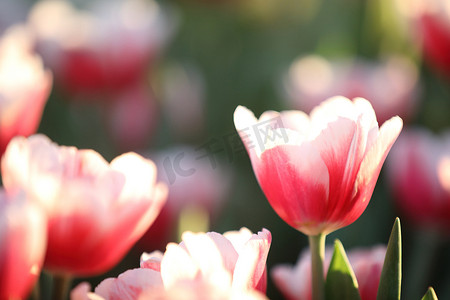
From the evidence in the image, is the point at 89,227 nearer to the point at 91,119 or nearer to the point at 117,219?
the point at 117,219

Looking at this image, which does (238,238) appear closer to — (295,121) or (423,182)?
(295,121)

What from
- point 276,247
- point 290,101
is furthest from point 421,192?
point 290,101

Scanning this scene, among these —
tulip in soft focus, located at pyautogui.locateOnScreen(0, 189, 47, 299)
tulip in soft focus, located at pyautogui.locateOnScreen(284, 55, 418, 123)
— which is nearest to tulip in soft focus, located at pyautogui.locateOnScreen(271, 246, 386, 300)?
tulip in soft focus, located at pyautogui.locateOnScreen(0, 189, 47, 299)

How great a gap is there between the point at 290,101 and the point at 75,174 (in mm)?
585

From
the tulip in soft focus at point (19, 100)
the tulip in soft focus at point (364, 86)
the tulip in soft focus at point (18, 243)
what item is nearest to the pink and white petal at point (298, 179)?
the tulip in soft focus at point (18, 243)

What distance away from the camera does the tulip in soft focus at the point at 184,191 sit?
0.71m

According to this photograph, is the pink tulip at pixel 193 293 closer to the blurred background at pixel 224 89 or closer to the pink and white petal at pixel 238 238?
the pink and white petal at pixel 238 238

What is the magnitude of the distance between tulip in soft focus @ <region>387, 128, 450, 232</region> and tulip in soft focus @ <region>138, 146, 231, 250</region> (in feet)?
0.67

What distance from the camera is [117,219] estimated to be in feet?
Result: 1.36

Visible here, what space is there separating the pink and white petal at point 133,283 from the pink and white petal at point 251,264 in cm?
4

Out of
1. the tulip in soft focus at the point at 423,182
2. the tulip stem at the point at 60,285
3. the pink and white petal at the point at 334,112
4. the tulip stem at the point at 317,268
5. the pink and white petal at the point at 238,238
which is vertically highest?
the pink and white petal at the point at 334,112

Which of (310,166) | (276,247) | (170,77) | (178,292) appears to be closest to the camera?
(178,292)

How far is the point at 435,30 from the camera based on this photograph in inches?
35.3

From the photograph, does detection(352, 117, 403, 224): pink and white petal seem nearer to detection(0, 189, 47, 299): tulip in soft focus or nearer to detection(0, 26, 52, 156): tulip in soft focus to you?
detection(0, 189, 47, 299): tulip in soft focus
